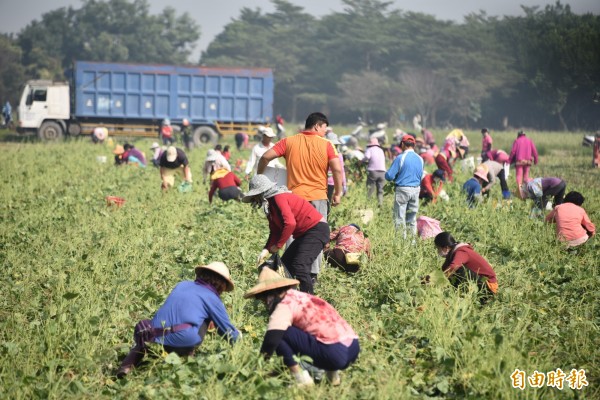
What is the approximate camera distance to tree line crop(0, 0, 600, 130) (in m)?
49.4

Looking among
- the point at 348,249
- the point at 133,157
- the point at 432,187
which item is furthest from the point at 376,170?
the point at 133,157

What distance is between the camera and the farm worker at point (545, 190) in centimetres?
1121

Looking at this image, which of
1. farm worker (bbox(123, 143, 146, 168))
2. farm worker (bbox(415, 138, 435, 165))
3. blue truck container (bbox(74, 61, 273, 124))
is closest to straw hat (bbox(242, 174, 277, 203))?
farm worker (bbox(415, 138, 435, 165))

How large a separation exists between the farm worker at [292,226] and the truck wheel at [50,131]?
957 inches

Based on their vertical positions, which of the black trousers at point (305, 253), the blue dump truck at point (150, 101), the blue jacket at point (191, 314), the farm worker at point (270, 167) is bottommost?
the blue jacket at point (191, 314)

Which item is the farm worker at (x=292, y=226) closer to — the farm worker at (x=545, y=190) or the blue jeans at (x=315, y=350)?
the blue jeans at (x=315, y=350)

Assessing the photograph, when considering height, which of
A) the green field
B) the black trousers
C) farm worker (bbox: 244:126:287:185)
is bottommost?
the green field

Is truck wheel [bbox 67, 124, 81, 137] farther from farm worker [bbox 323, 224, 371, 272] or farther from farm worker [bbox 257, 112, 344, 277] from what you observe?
farm worker [bbox 257, 112, 344, 277]

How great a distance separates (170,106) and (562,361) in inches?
1015

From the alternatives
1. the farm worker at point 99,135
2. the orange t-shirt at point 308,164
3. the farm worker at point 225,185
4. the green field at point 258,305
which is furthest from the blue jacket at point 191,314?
the farm worker at point 99,135

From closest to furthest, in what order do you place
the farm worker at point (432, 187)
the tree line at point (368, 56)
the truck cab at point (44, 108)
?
the farm worker at point (432, 187), the truck cab at point (44, 108), the tree line at point (368, 56)

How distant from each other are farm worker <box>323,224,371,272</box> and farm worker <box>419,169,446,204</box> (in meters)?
3.94

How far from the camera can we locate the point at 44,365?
17.1 feet

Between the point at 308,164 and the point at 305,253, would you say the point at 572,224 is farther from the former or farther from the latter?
the point at 305,253
